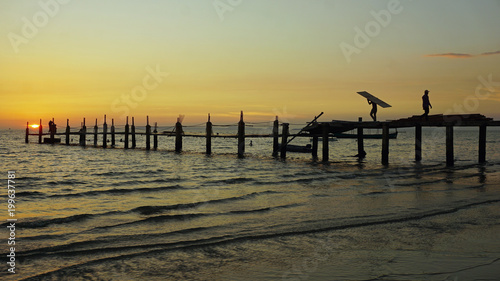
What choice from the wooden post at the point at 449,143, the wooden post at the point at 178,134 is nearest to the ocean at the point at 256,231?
the wooden post at the point at 449,143

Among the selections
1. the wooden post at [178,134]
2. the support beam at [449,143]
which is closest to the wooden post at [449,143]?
the support beam at [449,143]

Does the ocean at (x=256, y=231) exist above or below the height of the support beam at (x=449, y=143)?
below

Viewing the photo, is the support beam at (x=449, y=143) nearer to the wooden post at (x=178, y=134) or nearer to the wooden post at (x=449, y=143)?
the wooden post at (x=449, y=143)

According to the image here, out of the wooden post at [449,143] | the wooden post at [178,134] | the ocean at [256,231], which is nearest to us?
the ocean at [256,231]

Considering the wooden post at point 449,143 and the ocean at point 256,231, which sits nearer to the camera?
the ocean at point 256,231

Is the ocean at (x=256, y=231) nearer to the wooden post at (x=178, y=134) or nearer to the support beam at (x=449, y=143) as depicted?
the support beam at (x=449, y=143)

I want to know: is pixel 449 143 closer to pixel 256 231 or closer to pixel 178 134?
pixel 256 231

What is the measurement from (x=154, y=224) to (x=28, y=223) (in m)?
2.94

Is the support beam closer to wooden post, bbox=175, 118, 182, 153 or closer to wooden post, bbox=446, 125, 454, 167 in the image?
wooden post, bbox=446, 125, 454, 167

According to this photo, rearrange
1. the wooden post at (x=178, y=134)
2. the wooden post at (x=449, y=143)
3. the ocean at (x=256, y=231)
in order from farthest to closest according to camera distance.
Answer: the wooden post at (x=178, y=134) → the wooden post at (x=449, y=143) → the ocean at (x=256, y=231)

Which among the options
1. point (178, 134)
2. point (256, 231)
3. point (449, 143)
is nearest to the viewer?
point (256, 231)

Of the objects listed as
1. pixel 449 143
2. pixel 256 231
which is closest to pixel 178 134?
pixel 449 143

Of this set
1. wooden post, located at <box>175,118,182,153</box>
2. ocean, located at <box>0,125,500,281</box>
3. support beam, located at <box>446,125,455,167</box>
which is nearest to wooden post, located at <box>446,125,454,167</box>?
support beam, located at <box>446,125,455,167</box>

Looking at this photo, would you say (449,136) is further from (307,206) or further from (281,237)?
(281,237)
